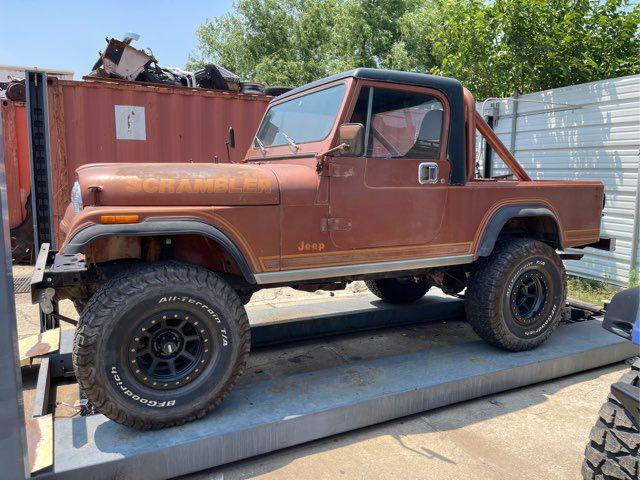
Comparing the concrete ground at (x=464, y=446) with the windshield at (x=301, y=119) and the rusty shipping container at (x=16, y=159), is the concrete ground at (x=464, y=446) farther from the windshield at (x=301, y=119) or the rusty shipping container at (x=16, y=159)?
the rusty shipping container at (x=16, y=159)

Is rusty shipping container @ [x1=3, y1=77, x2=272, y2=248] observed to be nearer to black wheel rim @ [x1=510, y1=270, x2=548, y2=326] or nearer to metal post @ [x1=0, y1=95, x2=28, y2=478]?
black wheel rim @ [x1=510, y1=270, x2=548, y2=326]

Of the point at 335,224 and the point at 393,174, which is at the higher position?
the point at 393,174

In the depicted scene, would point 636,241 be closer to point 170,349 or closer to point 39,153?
point 170,349

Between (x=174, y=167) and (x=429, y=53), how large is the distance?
16.6m

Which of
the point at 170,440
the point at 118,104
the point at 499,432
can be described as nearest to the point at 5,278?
the point at 170,440

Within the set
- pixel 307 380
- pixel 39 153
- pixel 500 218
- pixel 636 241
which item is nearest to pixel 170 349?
pixel 307 380

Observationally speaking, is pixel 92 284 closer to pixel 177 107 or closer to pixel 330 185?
pixel 330 185

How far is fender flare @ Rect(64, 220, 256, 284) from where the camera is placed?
2.62m

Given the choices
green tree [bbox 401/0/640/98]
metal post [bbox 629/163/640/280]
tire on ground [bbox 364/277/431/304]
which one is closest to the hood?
tire on ground [bbox 364/277/431/304]

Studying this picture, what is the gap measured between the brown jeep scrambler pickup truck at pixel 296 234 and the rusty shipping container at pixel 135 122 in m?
3.95

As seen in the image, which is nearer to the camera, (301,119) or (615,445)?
(615,445)

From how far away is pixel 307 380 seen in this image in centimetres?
343

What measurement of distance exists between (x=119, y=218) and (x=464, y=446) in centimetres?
243

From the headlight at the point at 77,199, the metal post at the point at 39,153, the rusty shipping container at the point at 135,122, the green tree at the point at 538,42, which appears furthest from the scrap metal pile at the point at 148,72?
the headlight at the point at 77,199
